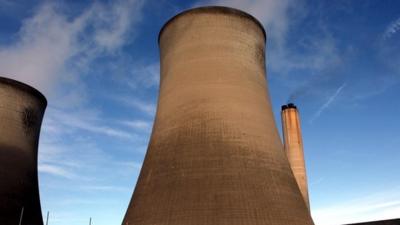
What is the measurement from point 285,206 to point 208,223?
1735mm

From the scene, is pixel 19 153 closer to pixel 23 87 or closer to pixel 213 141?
pixel 23 87

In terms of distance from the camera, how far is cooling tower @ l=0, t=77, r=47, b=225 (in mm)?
12469

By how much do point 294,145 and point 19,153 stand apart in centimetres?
999

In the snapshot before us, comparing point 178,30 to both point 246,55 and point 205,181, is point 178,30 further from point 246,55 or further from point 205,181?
point 205,181

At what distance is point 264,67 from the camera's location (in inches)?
452

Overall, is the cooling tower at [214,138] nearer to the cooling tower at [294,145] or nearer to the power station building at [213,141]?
the power station building at [213,141]

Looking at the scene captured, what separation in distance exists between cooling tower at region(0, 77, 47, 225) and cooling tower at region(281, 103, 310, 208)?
9.40m

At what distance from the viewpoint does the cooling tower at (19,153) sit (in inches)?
491

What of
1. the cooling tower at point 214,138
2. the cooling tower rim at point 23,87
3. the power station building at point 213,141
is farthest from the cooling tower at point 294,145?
the cooling tower rim at point 23,87

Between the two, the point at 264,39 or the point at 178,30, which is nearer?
the point at 178,30

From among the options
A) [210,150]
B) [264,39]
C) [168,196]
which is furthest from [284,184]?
[264,39]

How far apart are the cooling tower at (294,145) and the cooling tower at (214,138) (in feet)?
17.1

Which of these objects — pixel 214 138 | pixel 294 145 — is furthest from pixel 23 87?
pixel 294 145

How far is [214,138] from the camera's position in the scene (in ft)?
29.5
